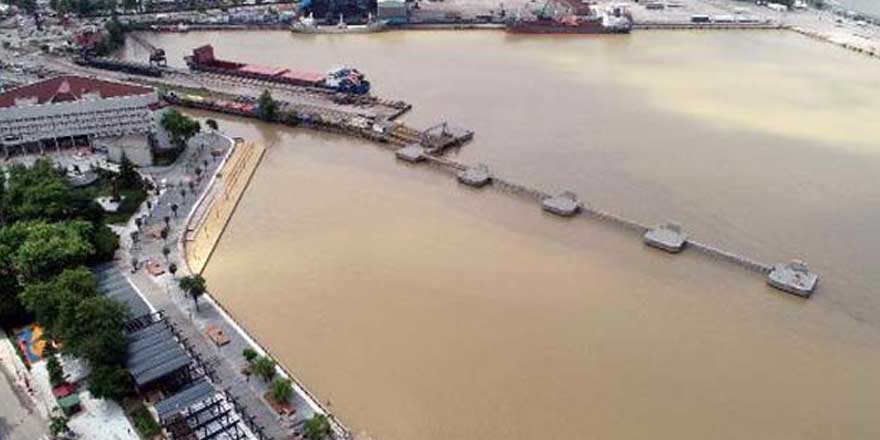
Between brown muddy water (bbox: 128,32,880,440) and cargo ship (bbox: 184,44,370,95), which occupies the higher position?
cargo ship (bbox: 184,44,370,95)

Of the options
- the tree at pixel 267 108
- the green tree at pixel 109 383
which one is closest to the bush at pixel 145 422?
the green tree at pixel 109 383

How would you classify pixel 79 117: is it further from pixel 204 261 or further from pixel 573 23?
pixel 573 23

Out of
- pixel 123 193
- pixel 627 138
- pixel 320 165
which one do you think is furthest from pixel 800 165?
pixel 123 193

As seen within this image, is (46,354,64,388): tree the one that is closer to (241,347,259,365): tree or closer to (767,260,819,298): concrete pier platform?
(241,347,259,365): tree

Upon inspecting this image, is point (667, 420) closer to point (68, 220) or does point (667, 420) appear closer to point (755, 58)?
point (68, 220)

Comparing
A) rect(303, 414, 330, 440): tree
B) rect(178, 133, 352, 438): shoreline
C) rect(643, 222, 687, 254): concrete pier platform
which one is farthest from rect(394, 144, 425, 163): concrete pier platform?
rect(303, 414, 330, 440): tree

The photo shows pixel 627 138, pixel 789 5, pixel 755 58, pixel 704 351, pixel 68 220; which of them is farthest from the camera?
pixel 789 5

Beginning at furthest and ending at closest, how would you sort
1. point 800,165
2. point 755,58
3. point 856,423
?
→ point 755,58 → point 800,165 → point 856,423
